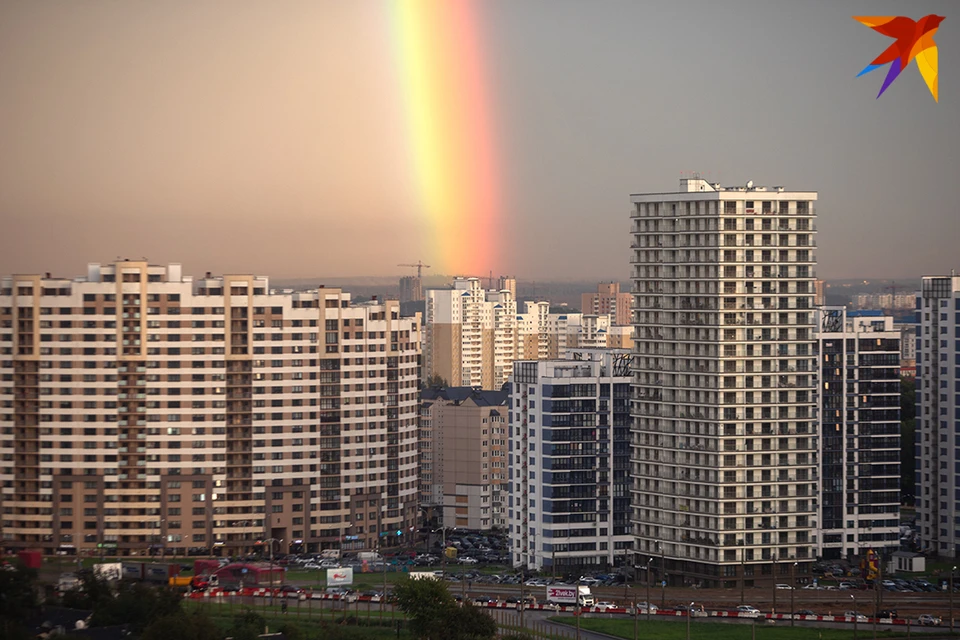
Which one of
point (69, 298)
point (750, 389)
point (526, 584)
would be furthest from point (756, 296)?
point (69, 298)

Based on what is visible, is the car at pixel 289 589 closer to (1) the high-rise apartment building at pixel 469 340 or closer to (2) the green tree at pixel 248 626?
(2) the green tree at pixel 248 626

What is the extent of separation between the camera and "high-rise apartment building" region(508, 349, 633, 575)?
80188mm

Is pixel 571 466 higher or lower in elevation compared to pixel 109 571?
higher

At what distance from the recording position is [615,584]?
254 ft

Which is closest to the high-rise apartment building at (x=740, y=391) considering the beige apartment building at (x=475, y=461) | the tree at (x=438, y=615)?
the tree at (x=438, y=615)

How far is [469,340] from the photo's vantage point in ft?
579

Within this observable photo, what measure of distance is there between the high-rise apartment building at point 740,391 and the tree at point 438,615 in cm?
1572

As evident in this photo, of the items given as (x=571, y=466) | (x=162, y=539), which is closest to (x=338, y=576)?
(x=571, y=466)

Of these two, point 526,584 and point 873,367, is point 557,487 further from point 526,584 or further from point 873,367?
point 873,367

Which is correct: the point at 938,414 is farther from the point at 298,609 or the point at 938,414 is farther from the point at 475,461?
the point at 298,609

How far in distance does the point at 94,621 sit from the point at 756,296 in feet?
108

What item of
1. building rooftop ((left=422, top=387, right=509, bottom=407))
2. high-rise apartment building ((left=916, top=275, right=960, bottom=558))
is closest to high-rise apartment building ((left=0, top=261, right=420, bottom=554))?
building rooftop ((left=422, top=387, right=509, bottom=407))

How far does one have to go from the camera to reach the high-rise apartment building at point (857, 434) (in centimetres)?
8044

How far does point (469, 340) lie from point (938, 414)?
312ft
